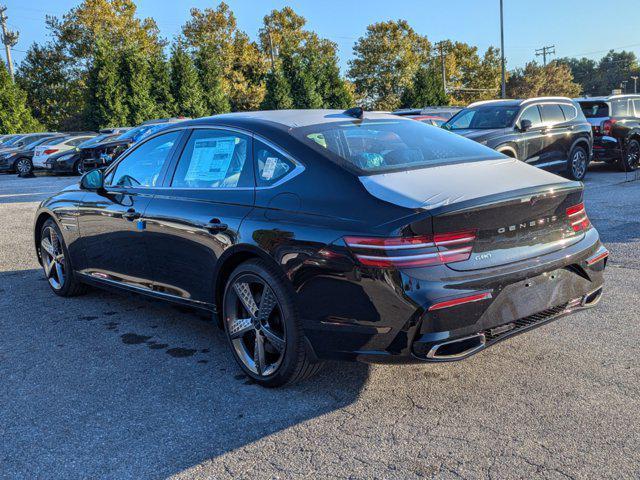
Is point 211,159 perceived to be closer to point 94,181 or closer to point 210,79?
point 94,181

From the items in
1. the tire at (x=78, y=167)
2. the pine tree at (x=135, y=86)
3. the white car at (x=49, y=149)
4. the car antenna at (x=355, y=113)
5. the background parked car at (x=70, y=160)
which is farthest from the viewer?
the pine tree at (x=135, y=86)

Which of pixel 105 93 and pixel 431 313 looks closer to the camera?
pixel 431 313

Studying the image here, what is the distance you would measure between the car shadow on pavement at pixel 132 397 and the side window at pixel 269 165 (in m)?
1.21

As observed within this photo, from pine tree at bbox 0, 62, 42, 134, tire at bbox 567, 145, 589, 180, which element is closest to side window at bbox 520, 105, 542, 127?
A: tire at bbox 567, 145, 589, 180

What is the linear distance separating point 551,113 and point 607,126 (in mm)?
3011

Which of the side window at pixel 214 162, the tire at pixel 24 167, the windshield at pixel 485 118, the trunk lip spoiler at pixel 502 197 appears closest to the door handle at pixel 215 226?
the side window at pixel 214 162

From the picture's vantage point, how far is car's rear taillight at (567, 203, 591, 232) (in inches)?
143

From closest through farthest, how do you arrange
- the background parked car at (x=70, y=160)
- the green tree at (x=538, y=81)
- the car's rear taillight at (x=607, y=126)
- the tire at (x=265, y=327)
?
the tire at (x=265, y=327)
the car's rear taillight at (x=607, y=126)
the background parked car at (x=70, y=160)
the green tree at (x=538, y=81)

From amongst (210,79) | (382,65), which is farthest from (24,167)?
(382,65)

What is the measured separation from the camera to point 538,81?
74.9 metres

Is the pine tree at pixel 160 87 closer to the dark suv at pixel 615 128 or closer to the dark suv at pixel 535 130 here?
the dark suv at pixel 615 128

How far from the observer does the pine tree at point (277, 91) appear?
4062cm

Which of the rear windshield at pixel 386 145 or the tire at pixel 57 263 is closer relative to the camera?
the rear windshield at pixel 386 145

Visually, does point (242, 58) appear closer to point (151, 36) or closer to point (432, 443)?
point (151, 36)
